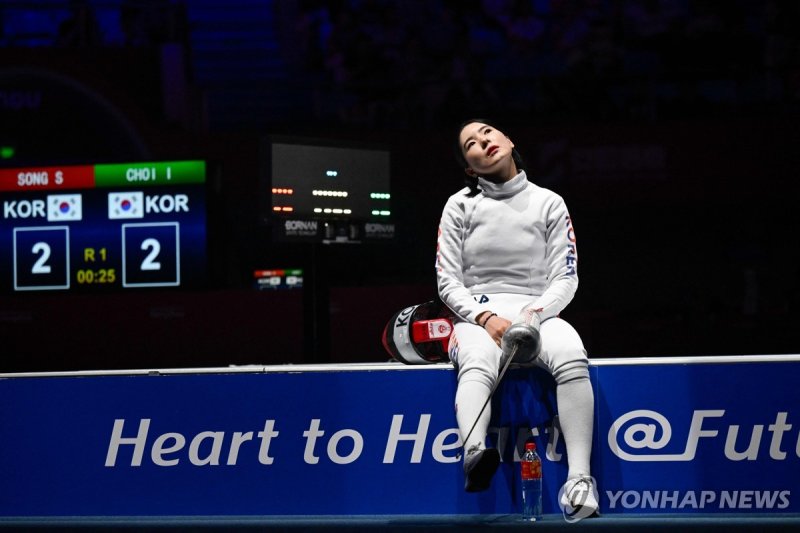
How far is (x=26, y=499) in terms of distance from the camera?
3.86m

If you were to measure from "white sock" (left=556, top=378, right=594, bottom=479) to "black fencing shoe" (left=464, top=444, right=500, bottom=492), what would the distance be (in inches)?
10.6

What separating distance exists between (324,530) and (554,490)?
2.44 ft

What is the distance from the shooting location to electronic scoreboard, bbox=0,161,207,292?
24.2 ft

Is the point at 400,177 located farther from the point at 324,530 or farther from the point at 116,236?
the point at 324,530

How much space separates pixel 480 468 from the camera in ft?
10.6

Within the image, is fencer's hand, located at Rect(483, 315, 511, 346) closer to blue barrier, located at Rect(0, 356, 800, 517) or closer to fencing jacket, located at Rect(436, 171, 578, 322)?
fencing jacket, located at Rect(436, 171, 578, 322)

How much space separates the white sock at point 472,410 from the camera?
3340mm

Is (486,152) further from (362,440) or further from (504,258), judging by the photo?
(362,440)

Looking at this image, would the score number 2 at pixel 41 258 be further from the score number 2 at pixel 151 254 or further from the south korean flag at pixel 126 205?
the score number 2 at pixel 151 254

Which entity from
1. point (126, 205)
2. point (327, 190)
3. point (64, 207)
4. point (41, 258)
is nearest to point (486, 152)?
point (327, 190)

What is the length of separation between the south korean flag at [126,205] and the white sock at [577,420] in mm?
4648

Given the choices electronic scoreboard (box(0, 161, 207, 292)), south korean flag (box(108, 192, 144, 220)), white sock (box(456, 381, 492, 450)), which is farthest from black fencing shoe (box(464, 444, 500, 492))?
south korean flag (box(108, 192, 144, 220))

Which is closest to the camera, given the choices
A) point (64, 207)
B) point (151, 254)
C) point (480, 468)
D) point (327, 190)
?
point (480, 468)

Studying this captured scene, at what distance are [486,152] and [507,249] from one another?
348 mm
